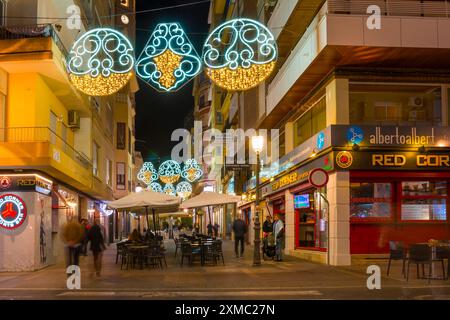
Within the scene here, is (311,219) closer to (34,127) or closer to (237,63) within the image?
(237,63)

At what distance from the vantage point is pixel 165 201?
74.4 ft

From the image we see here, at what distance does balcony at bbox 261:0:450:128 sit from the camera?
19.4 m

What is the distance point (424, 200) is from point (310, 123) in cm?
631

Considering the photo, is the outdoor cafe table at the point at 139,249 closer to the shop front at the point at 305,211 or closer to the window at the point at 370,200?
the shop front at the point at 305,211

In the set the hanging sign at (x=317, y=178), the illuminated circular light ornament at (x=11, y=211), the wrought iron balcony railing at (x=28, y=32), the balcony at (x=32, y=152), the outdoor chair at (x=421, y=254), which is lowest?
the outdoor chair at (x=421, y=254)

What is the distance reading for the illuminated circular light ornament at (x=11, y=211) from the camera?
826 inches

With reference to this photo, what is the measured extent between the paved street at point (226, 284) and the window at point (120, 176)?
33361 mm

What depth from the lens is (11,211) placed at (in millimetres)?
21000

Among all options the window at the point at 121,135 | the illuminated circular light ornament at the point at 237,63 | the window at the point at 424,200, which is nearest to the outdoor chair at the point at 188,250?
the window at the point at 424,200

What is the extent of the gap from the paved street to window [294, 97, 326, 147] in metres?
5.90

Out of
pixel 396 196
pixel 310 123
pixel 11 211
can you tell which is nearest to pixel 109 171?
pixel 310 123

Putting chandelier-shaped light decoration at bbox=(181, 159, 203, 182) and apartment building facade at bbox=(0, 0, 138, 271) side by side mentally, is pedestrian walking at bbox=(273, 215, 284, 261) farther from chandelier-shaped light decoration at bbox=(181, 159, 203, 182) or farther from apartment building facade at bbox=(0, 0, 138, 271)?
chandelier-shaped light decoration at bbox=(181, 159, 203, 182)

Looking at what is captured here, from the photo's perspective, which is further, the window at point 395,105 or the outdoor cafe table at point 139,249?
the window at point 395,105
